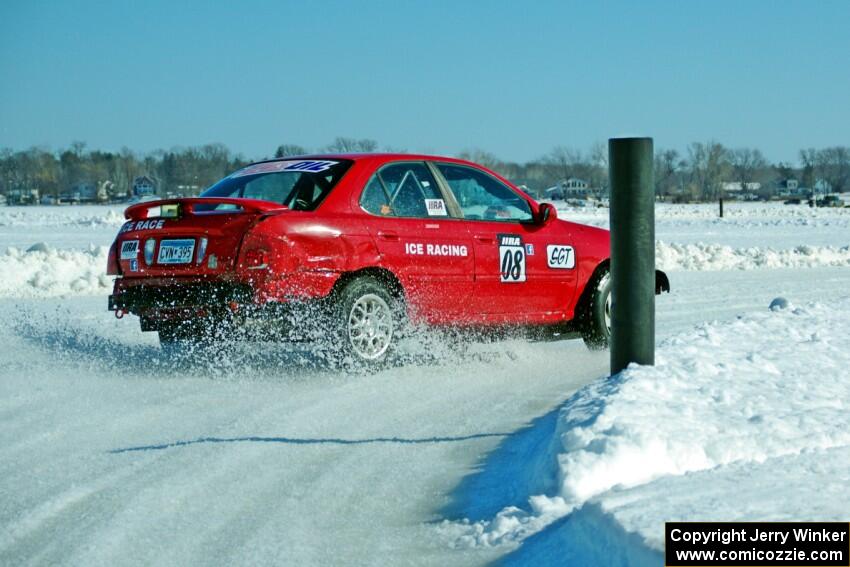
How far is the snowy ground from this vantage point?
318cm

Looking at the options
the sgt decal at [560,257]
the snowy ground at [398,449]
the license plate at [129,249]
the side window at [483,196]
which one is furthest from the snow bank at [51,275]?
the sgt decal at [560,257]

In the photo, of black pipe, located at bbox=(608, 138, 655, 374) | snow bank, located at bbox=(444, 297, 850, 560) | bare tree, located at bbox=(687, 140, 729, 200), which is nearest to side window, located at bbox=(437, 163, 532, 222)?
snow bank, located at bbox=(444, 297, 850, 560)

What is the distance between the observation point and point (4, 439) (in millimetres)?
4773

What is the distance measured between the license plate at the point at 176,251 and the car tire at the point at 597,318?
3.18m

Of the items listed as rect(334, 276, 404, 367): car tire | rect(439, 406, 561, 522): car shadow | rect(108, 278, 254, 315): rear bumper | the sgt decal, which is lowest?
rect(439, 406, 561, 522): car shadow

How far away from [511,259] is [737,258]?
11005mm

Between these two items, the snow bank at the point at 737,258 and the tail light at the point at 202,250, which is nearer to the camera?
the tail light at the point at 202,250

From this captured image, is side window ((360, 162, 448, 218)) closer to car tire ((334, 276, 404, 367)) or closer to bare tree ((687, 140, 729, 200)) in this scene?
car tire ((334, 276, 404, 367))

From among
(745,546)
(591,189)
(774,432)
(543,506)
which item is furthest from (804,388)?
(591,189)

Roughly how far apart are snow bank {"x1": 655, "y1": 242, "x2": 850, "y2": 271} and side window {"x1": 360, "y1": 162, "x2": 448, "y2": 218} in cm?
1020

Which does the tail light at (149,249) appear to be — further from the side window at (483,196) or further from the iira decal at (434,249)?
the side window at (483,196)

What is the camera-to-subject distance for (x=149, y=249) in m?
6.58

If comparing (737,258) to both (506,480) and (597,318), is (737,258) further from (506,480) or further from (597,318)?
(506,480)

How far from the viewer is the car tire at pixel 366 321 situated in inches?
251
